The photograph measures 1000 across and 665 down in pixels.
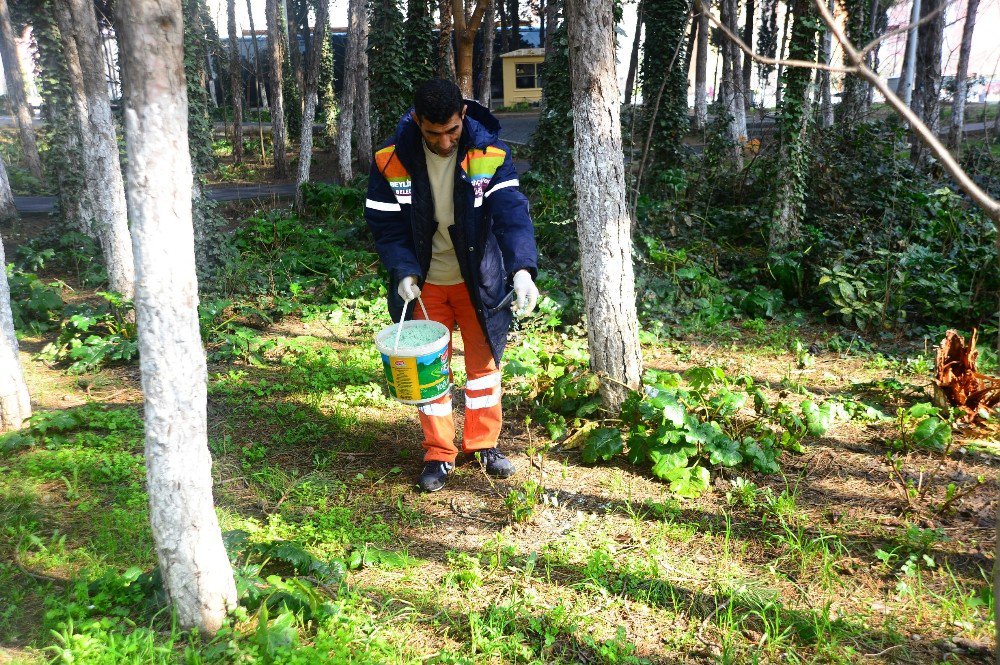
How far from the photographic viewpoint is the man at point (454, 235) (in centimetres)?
373

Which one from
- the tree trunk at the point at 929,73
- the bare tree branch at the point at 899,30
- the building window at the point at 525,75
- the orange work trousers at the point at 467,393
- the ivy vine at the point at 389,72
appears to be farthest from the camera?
the building window at the point at 525,75

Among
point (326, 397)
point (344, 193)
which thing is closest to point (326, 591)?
point (326, 397)

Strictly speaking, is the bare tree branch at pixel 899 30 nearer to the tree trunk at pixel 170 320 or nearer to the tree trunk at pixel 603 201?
the tree trunk at pixel 170 320

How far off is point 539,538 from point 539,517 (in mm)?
179

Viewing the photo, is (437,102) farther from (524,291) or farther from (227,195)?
(227,195)

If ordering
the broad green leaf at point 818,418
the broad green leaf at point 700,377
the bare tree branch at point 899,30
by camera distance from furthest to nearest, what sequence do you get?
the broad green leaf at point 700,377, the broad green leaf at point 818,418, the bare tree branch at point 899,30

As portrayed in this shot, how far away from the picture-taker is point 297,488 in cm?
389

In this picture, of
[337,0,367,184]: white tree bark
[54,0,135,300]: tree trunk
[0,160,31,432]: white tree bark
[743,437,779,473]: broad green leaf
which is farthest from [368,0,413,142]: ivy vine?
[743,437,779,473]: broad green leaf

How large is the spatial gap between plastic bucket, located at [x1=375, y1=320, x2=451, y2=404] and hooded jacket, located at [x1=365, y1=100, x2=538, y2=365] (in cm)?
31

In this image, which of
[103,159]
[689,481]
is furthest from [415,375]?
[103,159]

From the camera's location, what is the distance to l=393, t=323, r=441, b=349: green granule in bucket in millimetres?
3602

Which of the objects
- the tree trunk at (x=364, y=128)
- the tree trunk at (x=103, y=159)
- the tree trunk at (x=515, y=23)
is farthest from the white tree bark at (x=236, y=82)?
the tree trunk at (x=515, y=23)

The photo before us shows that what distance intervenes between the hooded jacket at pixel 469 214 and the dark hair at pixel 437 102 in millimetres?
193

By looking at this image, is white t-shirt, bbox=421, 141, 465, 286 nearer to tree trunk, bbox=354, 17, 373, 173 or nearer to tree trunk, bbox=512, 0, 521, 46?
tree trunk, bbox=354, 17, 373, 173
